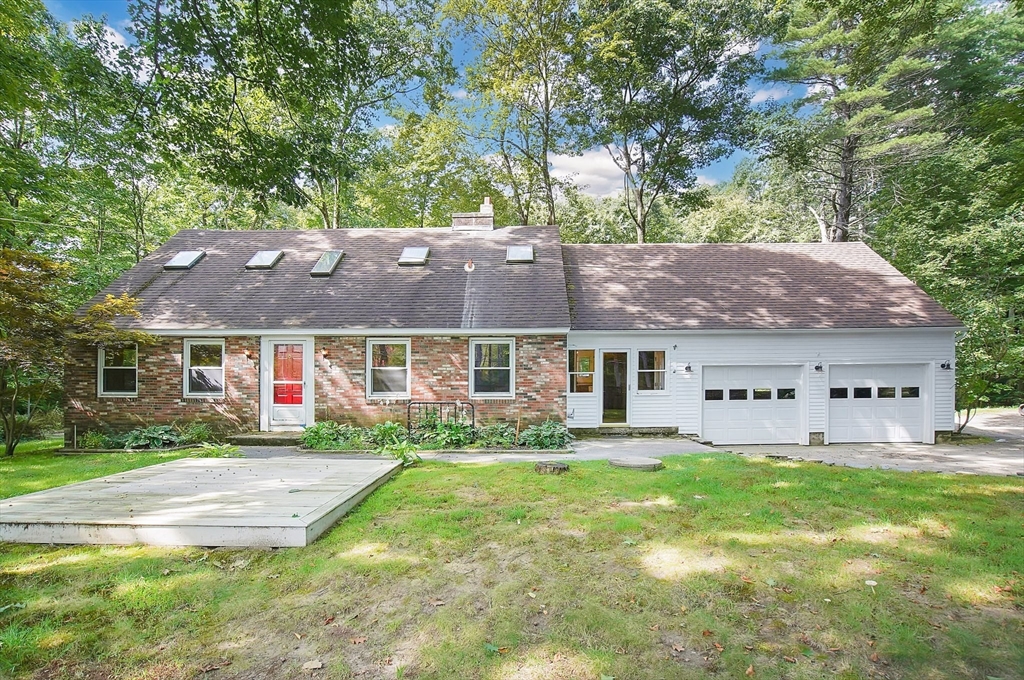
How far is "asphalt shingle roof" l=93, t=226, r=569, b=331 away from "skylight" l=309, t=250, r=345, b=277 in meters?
0.20

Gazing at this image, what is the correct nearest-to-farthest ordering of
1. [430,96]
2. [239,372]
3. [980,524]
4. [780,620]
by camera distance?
[780,620]
[980,524]
[239,372]
[430,96]

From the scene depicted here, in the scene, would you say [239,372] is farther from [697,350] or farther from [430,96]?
[430,96]

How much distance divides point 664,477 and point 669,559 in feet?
9.79

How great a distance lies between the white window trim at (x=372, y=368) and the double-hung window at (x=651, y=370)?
568cm

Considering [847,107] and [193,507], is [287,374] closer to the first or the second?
[193,507]

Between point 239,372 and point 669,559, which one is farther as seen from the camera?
point 239,372

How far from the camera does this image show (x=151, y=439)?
1042 cm

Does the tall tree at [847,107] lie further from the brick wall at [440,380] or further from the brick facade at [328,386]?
the brick facade at [328,386]

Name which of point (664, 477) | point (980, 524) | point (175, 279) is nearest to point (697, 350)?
point (664, 477)

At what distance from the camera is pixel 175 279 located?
42.1 ft

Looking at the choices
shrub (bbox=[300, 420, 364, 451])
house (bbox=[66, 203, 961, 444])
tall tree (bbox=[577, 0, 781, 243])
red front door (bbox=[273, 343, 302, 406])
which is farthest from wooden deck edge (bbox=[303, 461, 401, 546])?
tall tree (bbox=[577, 0, 781, 243])

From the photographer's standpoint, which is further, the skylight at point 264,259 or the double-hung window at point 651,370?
the skylight at point 264,259

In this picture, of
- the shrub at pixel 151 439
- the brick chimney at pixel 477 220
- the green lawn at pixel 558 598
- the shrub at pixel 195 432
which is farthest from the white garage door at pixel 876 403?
the shrub at pixel 151 439

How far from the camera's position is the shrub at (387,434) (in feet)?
33.4
